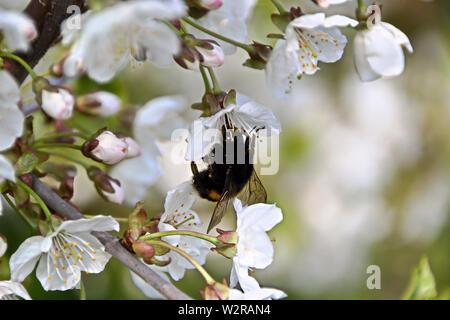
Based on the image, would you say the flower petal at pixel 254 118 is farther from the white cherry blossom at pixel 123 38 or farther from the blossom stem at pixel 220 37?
the white cherry blossom at pixel 123 38

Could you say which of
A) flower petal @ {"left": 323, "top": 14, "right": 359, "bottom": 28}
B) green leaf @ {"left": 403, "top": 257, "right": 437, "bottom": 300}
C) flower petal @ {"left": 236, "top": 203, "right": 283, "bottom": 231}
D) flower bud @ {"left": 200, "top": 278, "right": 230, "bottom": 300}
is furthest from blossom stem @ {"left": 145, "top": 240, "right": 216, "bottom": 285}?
green leaf @ {"left": 403, "top": 257, "right": 437, "bottom": 300}

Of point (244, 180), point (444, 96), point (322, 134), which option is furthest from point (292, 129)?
point (244, 180)

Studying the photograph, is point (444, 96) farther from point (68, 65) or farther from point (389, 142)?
point (68, 65)

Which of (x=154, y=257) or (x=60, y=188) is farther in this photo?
(x=60, y=188)

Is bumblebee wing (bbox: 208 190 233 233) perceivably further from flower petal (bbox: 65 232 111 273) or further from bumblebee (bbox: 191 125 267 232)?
flower petal (bbox: 65 232 111 273)

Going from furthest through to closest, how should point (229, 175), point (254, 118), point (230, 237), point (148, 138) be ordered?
point (148, 138)
point (229, 175)
point (254, 118)
point (230, 237)

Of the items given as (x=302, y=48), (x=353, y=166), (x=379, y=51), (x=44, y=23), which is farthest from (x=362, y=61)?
(x=353, y=166)

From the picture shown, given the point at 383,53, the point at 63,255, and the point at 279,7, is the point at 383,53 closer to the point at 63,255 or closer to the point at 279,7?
the point at 279,7
